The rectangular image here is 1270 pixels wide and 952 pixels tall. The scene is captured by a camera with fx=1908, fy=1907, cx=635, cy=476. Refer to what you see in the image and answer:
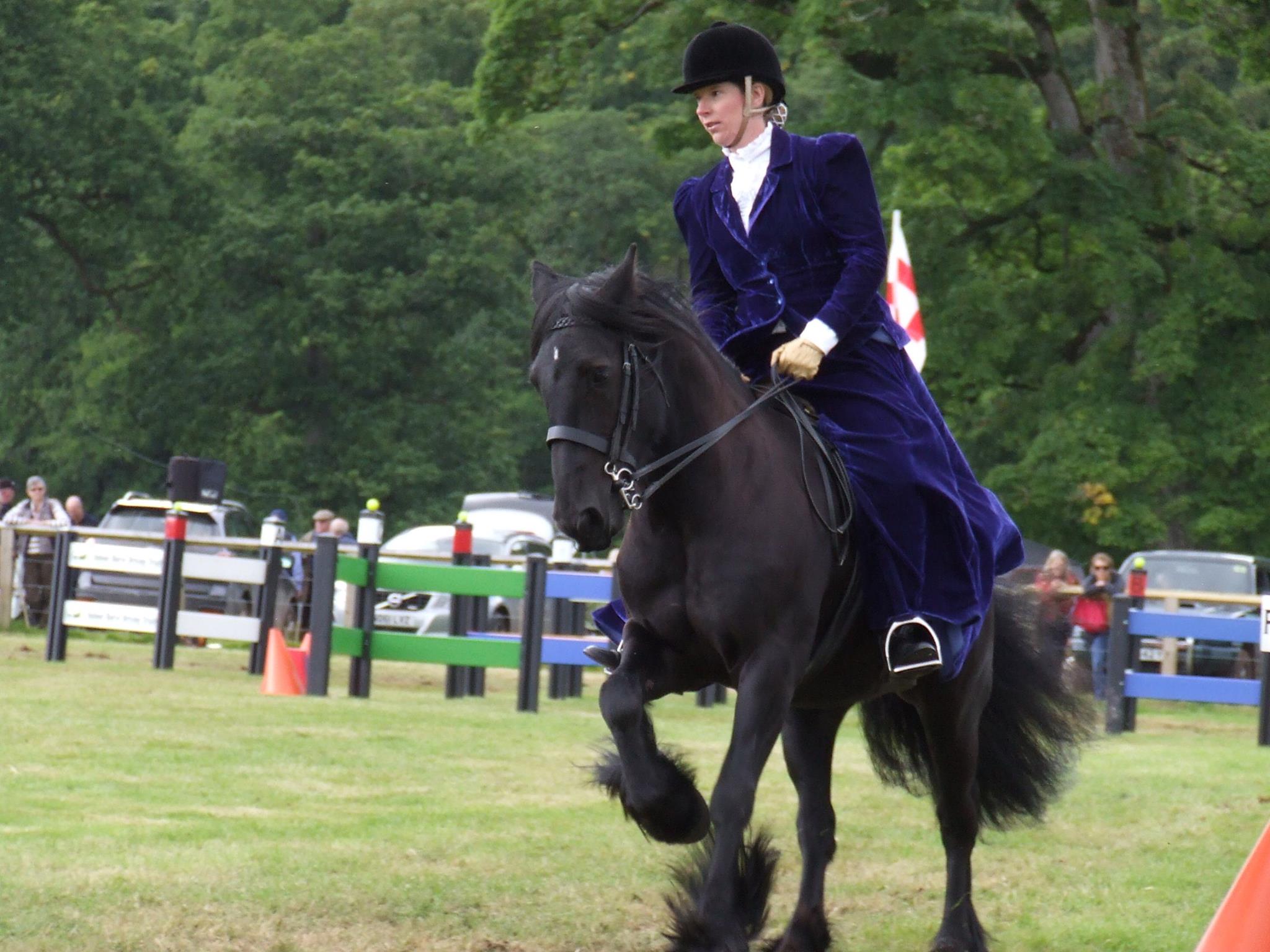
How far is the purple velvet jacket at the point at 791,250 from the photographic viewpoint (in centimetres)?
618

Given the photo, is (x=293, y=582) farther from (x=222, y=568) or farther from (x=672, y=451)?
(x=672, y=451)

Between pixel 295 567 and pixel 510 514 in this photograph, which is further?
pixel 510 514

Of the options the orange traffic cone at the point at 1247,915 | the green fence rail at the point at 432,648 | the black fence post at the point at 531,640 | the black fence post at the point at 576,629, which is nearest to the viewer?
the orange traffic cone at the point at 1247,915

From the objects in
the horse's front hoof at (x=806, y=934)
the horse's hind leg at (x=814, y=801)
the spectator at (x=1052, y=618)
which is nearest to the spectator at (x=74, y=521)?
the spectator at (x=1052, y=618)

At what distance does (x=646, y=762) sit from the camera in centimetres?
556

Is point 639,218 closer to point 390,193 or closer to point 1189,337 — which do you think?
point 390,193

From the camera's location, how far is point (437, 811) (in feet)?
32.5

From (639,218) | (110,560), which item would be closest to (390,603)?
(110,560)

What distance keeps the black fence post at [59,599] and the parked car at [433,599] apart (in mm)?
2989

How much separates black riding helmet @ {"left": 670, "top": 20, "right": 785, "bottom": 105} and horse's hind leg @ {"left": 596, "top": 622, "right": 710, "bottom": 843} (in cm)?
181

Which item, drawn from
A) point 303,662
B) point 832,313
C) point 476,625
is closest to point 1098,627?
point 476,625

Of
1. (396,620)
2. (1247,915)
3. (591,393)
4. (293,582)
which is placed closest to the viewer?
(1247,915)

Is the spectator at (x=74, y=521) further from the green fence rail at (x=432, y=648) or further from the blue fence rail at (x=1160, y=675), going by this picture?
the blue fence rail at (x=1160, y=675)

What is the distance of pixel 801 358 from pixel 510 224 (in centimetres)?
4034
